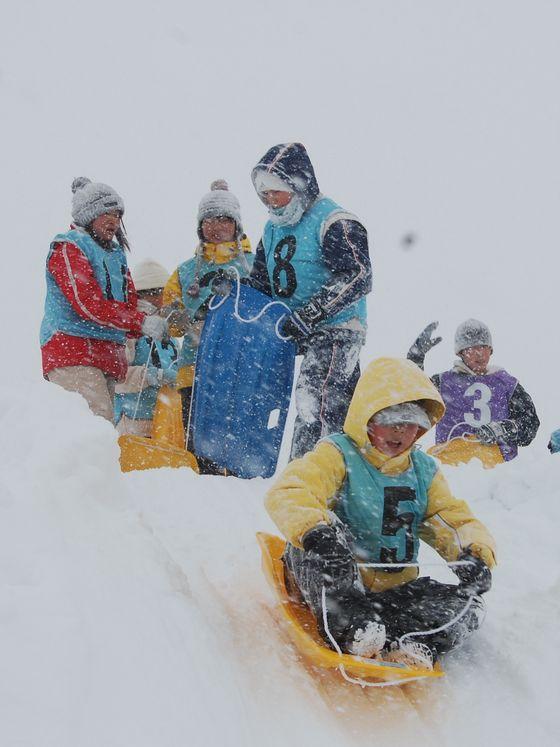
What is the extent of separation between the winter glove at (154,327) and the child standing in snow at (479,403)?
2313 mm

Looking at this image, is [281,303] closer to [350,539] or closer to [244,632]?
[350,539]

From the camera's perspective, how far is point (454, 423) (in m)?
6.20

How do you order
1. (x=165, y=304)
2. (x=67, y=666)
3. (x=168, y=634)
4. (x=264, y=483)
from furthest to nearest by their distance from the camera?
(x=165, y=304) → (x=264, y=483) → (x=168, y=634) → (x=67, y=666)

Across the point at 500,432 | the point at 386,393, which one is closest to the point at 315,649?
the point at 386,393

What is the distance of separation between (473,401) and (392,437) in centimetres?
341

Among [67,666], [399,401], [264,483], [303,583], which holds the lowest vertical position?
[264,483]

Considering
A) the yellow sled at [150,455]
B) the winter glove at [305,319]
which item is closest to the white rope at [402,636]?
the winter glove at [305,319]

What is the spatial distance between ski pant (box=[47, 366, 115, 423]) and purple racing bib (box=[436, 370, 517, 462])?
9.38ft

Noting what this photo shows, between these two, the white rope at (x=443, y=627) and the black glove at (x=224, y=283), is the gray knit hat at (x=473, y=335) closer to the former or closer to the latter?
the black glove at (x=224, y=283)

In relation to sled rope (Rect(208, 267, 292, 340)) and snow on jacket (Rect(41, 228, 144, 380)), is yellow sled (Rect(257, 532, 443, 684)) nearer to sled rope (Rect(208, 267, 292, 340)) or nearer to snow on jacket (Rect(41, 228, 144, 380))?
sled rope (Rect(208, 267, 292, 340))

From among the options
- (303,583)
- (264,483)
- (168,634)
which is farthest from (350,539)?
(264,483)

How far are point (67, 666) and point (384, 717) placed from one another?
123 centimetres

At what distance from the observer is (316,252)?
14.7 ft

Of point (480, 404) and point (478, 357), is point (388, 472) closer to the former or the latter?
point (480, 404)
